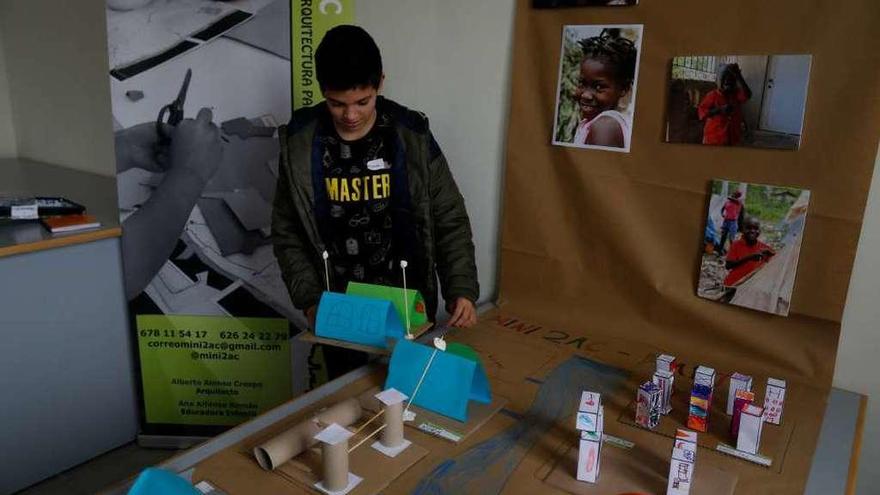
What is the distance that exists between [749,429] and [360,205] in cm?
102

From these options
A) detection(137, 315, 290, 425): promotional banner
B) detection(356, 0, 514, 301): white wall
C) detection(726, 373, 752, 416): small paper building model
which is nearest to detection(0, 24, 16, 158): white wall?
detection(137, 315, 290, 425): promotional banner

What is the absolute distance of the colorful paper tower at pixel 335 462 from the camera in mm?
947

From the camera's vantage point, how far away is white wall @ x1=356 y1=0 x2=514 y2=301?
1.80 metres

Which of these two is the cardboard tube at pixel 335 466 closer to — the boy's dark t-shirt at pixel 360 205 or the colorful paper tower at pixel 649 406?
the colorful paper tower at pixel 649 406

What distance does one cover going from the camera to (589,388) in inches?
52.8

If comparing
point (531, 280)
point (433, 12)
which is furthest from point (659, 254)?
point (433, 12)

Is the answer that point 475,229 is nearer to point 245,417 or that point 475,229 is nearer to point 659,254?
point 659,254

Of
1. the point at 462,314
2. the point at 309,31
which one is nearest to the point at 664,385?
the point at 462,314

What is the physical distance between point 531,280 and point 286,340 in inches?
37.2

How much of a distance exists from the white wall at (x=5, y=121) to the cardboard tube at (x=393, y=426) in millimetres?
3097

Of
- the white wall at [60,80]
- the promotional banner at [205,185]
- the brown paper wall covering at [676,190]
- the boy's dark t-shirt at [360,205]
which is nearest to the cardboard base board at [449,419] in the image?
the boy's dark t-shirt at [360,205]

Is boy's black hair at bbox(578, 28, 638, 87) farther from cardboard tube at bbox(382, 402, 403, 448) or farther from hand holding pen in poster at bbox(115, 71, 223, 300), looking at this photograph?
hand holding pen in poster at bbox(115, 71, 223, 300)

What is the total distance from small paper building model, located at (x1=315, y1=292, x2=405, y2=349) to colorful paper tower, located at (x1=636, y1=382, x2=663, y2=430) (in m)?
0.51

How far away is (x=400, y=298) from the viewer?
1.38 meters
